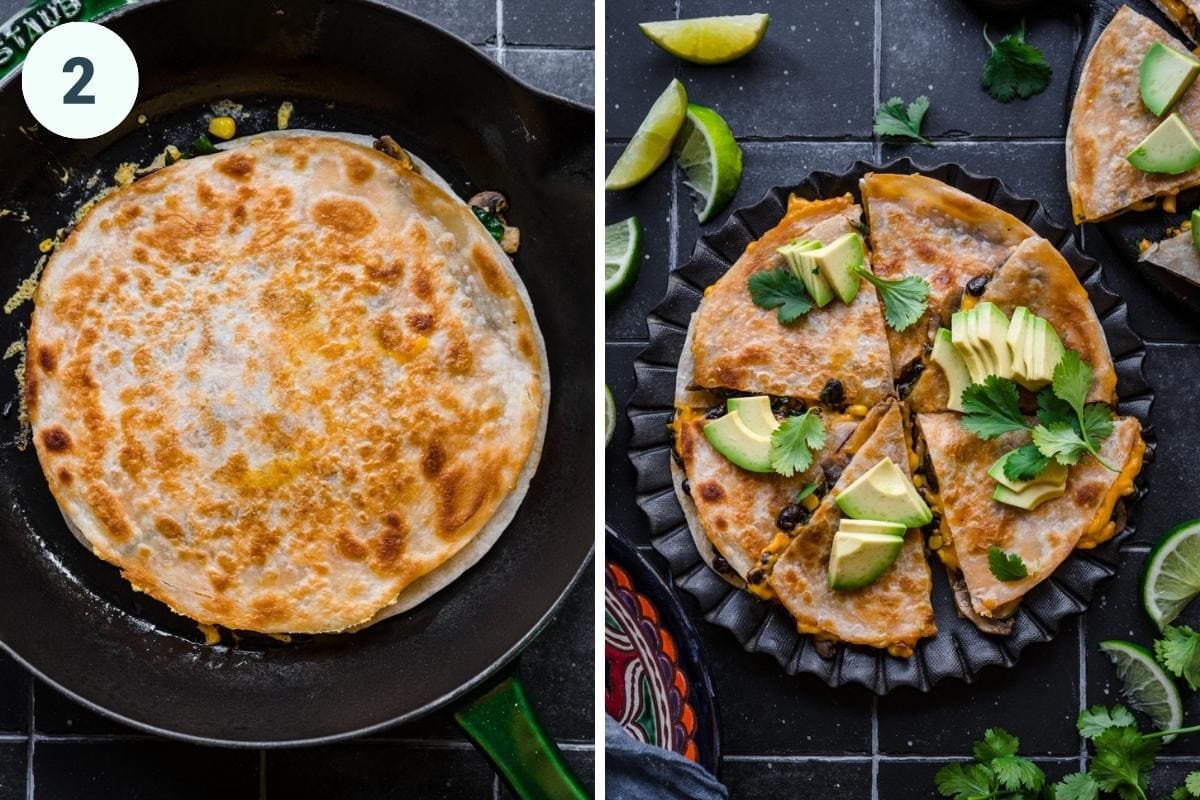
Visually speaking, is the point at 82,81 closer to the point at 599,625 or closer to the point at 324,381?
the point at 324,381

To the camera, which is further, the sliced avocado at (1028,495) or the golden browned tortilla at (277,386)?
the golden browned tortilla at (277,386)

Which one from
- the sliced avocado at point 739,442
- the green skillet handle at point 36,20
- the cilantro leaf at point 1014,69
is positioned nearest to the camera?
the cilantro leaf at point 1014,69

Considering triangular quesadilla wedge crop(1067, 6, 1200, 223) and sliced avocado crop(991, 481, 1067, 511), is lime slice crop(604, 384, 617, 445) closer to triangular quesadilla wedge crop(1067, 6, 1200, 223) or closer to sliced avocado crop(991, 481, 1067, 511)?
sliced avocado crop(991, 481, 1067, 511)

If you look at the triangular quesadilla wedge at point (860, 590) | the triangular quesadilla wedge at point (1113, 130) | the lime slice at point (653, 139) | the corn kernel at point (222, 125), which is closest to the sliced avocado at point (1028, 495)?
the triangular quesadilla wedge at point (860, 590)

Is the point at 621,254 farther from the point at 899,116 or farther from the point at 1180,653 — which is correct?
the point at 1180,653

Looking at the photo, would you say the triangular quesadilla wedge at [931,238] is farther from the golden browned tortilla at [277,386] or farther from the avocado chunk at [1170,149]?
the golden browned tortilla at [277,386]

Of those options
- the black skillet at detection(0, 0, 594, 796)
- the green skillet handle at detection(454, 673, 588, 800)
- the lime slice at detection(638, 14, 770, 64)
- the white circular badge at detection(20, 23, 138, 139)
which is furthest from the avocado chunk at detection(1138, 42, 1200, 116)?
the white circular badge at detection(20, 23, 138, 139)

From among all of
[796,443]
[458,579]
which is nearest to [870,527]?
[796,443]

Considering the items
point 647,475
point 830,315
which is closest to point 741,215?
point 830,315
